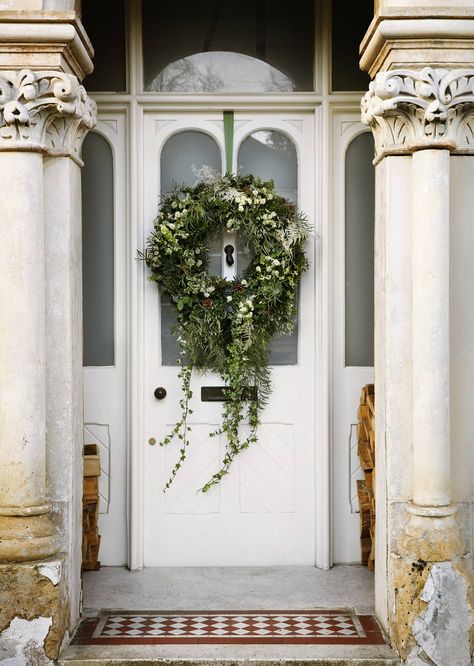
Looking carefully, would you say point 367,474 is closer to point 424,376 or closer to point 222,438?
point 222,438

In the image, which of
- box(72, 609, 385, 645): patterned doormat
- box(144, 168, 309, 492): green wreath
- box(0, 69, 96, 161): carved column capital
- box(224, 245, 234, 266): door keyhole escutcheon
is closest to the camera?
box(0, 69, 96, 161): carved column capital

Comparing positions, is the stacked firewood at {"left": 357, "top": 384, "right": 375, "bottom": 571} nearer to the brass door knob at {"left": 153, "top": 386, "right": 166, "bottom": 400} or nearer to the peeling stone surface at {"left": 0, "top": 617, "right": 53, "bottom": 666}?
the brass door knob at {"left": 153, "top": 386, "right": 166, "bottom": 400}

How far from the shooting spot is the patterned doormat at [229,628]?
14.5 feet

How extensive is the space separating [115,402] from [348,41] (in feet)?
8.98

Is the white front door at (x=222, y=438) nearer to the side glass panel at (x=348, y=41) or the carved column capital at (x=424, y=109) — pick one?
the side glass panel at (x=348, y=41)

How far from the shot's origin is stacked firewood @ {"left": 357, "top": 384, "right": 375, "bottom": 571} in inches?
211

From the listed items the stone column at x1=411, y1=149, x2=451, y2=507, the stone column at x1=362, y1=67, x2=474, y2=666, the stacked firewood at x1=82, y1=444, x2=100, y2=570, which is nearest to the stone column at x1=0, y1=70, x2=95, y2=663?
the stacked firewood at x1=82, y1=444, x2=100, y2=570

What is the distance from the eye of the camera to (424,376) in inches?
169

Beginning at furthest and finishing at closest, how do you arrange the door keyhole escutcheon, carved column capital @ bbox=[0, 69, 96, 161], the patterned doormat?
the door keyhole escutcheon → the patterned doormat → carved column capital @ bbox=[0, 69, 96, 161]

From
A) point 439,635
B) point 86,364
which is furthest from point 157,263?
point 439,635

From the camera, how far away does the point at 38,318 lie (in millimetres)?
4293

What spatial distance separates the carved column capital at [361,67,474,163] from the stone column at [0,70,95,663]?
152cm

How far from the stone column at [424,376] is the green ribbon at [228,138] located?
1357 millimetres

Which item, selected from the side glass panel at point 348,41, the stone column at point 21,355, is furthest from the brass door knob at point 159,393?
the side glass panel at point 348,41
